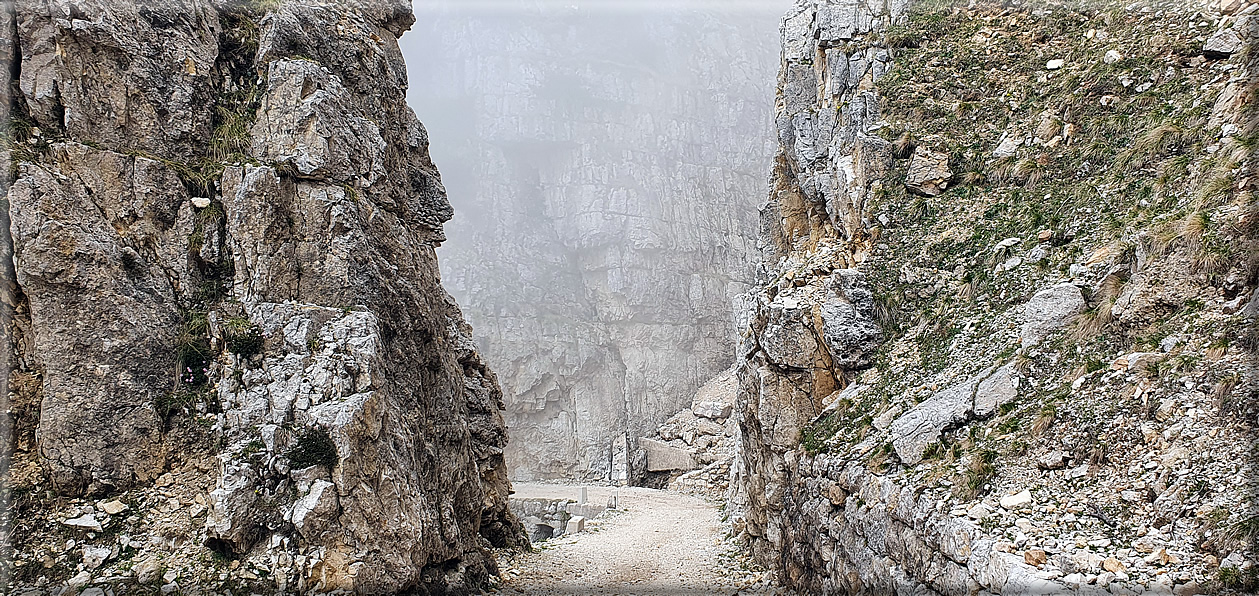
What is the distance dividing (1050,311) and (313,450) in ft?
44.0

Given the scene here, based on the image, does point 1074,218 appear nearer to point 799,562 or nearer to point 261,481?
point 799,562

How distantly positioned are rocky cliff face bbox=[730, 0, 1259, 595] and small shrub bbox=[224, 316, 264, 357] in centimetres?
1129

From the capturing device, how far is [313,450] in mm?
11242

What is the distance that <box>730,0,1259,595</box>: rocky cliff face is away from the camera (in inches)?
316

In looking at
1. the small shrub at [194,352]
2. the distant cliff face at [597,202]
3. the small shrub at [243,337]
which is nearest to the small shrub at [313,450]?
the small shrub at [243,337]

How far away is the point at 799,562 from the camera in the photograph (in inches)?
566

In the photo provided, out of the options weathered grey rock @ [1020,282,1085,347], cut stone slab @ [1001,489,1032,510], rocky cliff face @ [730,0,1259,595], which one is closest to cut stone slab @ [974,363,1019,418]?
rocky cliff face @ [730,0,1259,595]

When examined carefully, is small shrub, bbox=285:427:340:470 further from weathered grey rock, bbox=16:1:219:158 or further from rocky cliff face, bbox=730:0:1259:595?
rocky cliff face, bbox=730:0:1259:595

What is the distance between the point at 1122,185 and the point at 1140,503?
7435 millimetres

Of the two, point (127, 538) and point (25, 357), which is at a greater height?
point (25, 357)

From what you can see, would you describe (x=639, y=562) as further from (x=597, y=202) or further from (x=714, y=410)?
(x=597, y=202)

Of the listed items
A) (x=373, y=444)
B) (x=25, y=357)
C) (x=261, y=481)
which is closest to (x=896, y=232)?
(x=373, y=444)

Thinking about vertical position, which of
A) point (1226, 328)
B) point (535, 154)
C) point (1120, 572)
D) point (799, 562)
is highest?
point (535, 154)

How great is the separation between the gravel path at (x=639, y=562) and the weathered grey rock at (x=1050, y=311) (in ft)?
29.1
